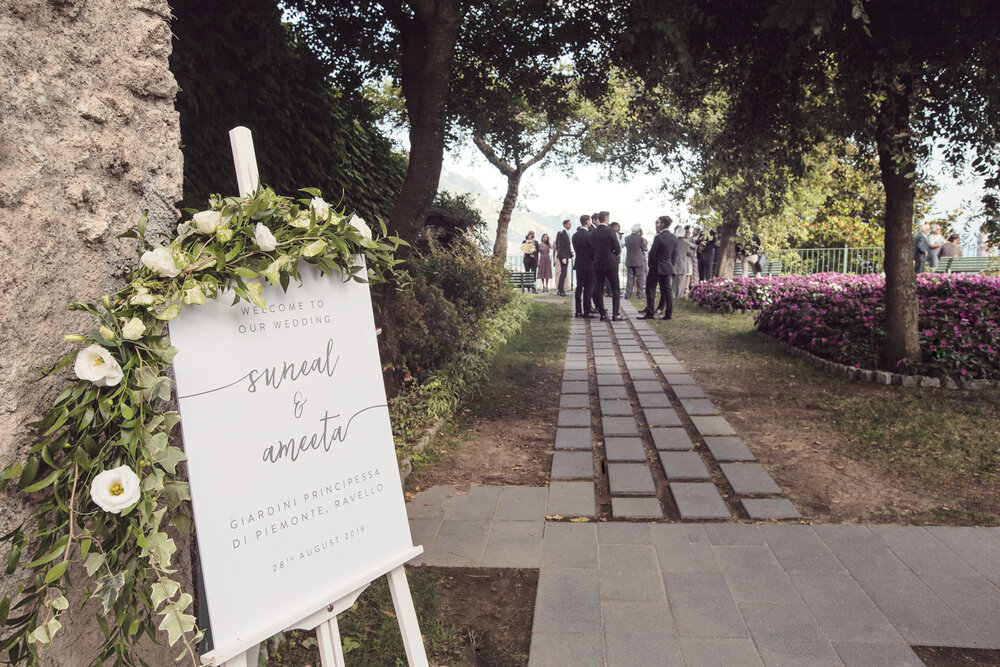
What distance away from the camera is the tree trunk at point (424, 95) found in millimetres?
5176

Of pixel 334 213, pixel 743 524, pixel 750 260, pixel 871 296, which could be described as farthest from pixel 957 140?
pixel 750 260

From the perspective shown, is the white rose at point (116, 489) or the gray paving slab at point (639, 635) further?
the gray paving slab at point (639, 635)

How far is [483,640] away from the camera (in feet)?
Answer: 8.71

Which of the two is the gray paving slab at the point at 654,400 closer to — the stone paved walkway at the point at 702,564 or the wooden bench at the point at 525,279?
the stone paved walkway at the point at 702,564

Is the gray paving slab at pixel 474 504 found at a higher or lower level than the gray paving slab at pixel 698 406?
lower

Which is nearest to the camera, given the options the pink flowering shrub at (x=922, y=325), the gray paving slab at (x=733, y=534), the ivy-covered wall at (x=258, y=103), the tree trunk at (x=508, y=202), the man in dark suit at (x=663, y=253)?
the gray paving slab at (x=733, y=534)

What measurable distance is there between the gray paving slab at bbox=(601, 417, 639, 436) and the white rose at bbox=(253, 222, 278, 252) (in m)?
4.14

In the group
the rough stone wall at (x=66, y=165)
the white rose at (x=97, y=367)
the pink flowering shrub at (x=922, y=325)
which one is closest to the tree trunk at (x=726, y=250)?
the pink flowering shrub at (x=922, y=325)

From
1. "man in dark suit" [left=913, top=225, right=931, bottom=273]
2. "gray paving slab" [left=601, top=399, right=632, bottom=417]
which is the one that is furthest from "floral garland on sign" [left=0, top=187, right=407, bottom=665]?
"man in dark suit" [left=913, top=225, right=931, bottom=273]

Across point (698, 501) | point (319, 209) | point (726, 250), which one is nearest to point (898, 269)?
point (698, 501)

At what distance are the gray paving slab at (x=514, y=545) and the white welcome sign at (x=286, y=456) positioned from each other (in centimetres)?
137

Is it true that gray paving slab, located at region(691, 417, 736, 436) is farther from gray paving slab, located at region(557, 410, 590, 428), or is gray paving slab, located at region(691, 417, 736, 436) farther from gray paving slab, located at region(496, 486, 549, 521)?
gray paving slab, located at region(496, 486, 549, 521)

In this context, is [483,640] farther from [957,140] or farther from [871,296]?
[871,296]

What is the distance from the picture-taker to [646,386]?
696 centimetres
